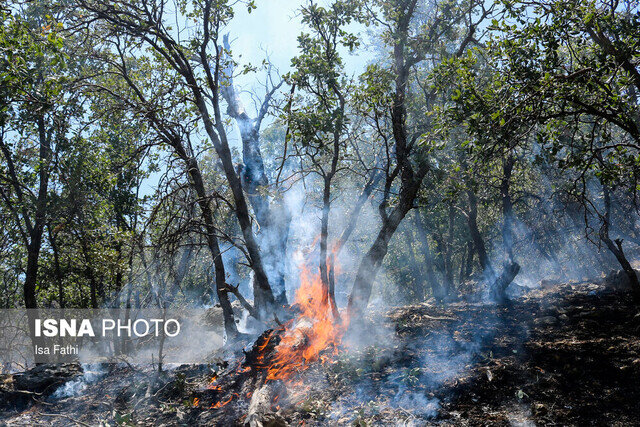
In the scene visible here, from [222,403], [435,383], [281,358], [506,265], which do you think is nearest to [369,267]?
[281,358]

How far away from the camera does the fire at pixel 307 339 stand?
25.3 feet

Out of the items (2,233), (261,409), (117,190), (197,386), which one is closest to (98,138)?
(117,190)

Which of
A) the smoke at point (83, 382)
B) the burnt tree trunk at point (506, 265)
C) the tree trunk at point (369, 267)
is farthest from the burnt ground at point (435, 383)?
the burnt tree trunk at point (506, 265)

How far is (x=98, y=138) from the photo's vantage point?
1323cm

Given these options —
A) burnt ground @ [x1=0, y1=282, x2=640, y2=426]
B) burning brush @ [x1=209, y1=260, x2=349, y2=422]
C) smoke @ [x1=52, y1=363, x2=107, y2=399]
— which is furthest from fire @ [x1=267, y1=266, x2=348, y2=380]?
smoke @ [x1=52, y1=363, x2=107, y2=399]

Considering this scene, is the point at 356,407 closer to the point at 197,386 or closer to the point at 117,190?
the point at 197,386

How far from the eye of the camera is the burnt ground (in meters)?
5.45

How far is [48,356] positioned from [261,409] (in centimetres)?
1132

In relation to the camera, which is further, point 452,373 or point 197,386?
point 197,386

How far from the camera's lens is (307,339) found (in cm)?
868

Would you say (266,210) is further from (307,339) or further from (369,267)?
(307,339)

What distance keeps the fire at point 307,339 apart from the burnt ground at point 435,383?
0.97ft

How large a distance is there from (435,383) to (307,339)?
3.06 m

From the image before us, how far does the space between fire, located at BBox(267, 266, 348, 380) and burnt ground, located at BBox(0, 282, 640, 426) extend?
296 millimetres
